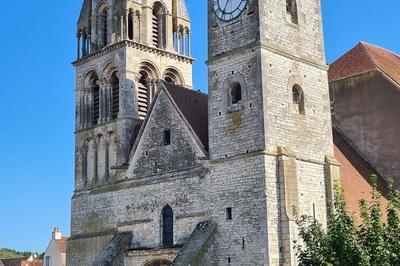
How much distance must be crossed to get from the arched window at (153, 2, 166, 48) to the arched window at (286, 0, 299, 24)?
8360mm

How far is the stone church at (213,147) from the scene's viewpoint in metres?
23.9

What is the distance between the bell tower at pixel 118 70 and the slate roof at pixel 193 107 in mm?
3255

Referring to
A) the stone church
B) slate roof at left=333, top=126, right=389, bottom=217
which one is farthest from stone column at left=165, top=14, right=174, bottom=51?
slate roof at left=333, top=126, right=389, bottom=217

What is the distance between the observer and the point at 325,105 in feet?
88.6

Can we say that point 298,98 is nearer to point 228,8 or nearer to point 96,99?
point 228,8

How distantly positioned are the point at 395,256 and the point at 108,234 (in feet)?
50.4

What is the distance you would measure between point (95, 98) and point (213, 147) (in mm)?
9802

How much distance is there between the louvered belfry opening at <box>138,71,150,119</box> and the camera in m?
31.9

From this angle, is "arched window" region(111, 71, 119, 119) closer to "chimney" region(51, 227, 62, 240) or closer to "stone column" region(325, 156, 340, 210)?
"stone column" region(325, 156, 340, 210)

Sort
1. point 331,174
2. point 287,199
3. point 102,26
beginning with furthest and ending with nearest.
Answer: point 102,26, point 331,174, point 287,199

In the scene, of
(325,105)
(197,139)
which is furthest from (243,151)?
(325,105)

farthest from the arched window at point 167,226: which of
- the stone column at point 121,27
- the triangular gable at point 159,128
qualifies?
the stone column at point 121,27

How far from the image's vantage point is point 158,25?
3369 centimetres

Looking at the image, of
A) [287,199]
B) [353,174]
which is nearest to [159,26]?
[353,174]
